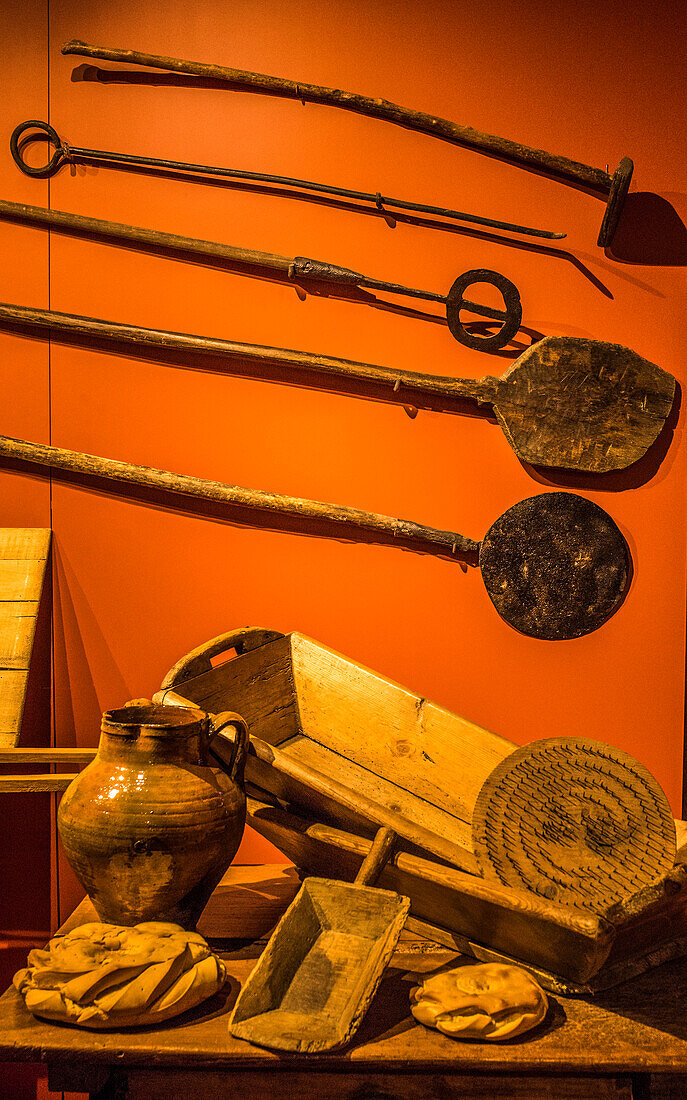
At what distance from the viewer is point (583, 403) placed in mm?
2178

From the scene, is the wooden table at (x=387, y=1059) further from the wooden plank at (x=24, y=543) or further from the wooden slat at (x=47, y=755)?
the wooden plank at (x=24, y=543)

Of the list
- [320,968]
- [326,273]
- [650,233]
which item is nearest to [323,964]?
[320,968]

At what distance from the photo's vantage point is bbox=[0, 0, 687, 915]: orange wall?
2.21 metres

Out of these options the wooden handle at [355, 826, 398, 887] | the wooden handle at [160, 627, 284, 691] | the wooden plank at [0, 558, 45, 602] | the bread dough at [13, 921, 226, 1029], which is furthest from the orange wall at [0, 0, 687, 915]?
the bread dough at [13, 921, 226, 1029]

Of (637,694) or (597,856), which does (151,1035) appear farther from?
(637,694)

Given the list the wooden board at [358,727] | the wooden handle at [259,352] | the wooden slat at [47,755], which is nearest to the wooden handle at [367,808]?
the wooden board at [358,727]

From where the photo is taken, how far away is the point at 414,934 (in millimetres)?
1576

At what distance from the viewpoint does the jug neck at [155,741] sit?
142cm

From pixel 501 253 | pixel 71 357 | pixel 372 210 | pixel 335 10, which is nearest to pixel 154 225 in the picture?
pixel 71 357

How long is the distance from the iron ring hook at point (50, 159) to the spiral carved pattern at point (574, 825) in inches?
71.6

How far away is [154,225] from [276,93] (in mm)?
456

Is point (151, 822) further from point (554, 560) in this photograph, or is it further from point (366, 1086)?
point (554, 560)

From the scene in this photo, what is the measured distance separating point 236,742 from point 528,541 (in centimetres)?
100

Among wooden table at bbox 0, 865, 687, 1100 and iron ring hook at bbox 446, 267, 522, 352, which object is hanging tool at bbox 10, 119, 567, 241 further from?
wooden table at bbox 0, 865, 687, 1100
